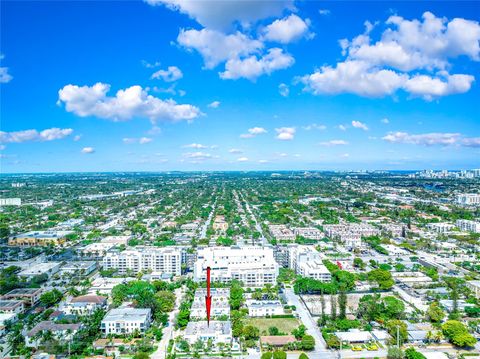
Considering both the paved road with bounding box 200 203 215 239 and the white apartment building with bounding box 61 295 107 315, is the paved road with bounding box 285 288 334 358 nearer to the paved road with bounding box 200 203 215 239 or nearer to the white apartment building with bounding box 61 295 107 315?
the white apartment building with bounding box 61 295 107 315

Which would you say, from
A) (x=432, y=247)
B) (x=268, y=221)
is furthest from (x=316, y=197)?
(x=432, y=247)

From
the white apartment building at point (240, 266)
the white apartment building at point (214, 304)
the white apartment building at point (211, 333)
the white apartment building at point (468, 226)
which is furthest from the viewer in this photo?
the white apartment building at point (468, 226)

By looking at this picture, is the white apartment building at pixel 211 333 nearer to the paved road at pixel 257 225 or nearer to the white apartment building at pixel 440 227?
the paved road at pixel 257 225

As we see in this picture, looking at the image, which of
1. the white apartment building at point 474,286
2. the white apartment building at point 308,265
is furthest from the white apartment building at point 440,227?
the white apartment building at point 308,265

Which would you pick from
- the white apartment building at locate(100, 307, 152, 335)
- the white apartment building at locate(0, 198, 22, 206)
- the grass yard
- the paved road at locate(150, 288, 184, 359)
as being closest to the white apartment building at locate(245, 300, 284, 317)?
the grass yard

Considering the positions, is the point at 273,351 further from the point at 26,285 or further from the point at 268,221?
the point at 268,221

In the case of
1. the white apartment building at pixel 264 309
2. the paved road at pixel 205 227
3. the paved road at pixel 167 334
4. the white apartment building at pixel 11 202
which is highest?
the white apartment building at pixel 11 202

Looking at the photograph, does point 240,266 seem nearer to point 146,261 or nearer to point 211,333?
point 146,261
